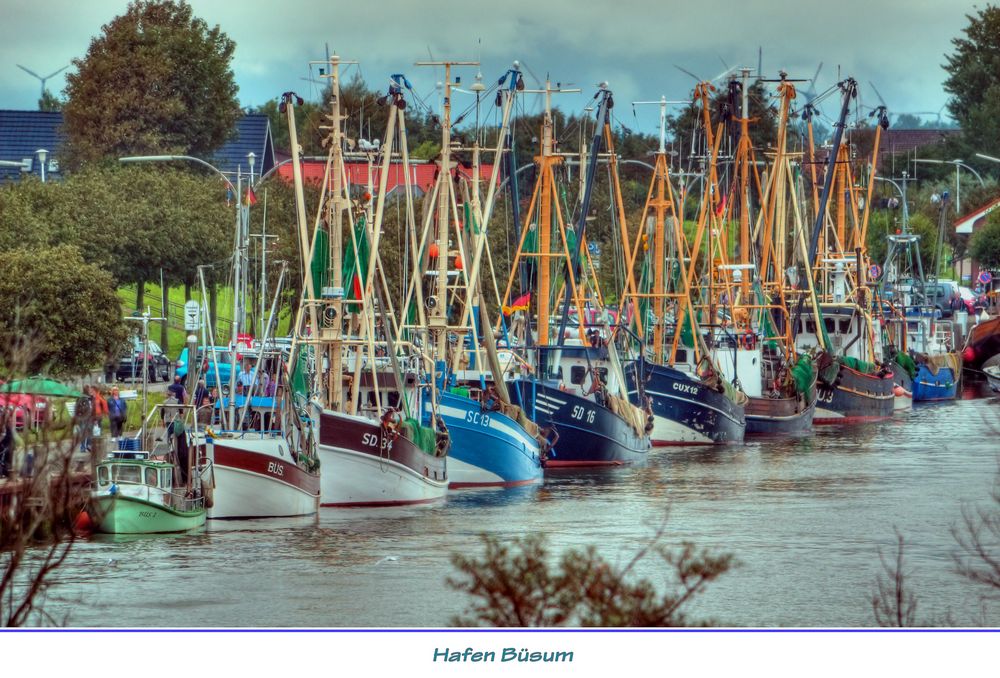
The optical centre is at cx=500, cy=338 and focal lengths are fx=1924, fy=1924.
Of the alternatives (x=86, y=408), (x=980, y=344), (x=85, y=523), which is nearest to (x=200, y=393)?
(x=85, y=523)

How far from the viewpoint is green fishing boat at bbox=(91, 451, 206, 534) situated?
77.0ft

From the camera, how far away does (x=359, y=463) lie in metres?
26.7

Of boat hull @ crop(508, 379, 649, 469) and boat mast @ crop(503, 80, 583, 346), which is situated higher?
boat mast @ crop(503, 80, 583, 346)

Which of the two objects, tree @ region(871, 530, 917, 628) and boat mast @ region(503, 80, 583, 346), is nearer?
tree @ region(871, 530, 917, 628)

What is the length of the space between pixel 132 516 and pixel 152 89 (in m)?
10.3

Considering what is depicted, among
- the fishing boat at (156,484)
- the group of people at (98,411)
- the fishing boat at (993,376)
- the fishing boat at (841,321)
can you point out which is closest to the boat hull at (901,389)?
the fishing boat at (841,321)

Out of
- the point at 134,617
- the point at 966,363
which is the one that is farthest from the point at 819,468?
the point at 966,363

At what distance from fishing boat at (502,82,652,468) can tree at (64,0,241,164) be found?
17772 mm

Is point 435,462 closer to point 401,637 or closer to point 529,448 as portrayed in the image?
point 529,448

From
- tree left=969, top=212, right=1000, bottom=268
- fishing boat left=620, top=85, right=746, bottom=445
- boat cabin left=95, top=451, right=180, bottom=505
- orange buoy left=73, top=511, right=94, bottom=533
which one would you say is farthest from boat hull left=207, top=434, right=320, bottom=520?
fishing boat left=620, top=85, right=746, bottom=445

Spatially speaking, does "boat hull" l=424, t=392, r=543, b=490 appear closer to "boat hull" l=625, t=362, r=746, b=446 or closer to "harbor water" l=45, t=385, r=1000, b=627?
"harbor water" l=45, t=385, r=1000, b=627

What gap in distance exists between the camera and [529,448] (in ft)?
102

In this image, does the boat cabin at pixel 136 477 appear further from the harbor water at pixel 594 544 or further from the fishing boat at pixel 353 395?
the fishing boat at pixel 353 395

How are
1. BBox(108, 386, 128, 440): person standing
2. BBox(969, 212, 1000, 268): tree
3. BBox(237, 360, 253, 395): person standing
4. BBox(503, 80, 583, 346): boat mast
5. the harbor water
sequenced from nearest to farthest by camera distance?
1. the harbor water
2. BBox(969, 212, 1000, 268): tree
3. BBox(108, 386, 128, 440): person standing
4. BBox(237, 360, 253, 395): person standing
5. BBox(503, 80, 583, 346): boat mast
